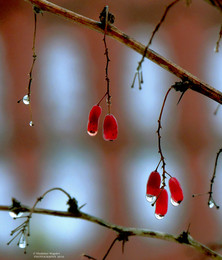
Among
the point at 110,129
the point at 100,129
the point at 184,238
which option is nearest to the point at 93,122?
the point at 110,129

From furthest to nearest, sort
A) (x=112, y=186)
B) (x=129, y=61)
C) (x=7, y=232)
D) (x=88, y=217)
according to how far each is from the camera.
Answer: (x=129, y=61) → (x=112, y=186) → (x=7, y=232) → (x=88, y=217)

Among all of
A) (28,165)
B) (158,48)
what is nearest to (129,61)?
(158,48)

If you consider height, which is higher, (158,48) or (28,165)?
(158,48)

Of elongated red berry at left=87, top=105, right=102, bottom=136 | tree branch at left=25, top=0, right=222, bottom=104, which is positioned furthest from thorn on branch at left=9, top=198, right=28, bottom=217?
tree branch at left=25, top=0, right=222, bottom=104

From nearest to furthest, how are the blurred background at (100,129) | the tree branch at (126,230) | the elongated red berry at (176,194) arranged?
the tree branch at (126,230) < the elongated red berry at (176,194) < the blurred background at (100,129)

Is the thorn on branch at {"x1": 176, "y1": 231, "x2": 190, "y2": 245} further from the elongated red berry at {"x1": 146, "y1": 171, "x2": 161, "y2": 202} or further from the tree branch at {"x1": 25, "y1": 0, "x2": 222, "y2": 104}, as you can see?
the tree branch at {"x1": 25, "y1": 0, "x2": 222, "y2": 104}

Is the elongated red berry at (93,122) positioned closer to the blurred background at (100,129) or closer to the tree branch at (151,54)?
the tree branch at (151,54)

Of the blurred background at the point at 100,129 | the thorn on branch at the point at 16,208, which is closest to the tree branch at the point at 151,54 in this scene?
the thorn on branch at the point at 16,208

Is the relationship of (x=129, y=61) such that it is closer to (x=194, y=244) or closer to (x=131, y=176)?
(x=131, y=176)
